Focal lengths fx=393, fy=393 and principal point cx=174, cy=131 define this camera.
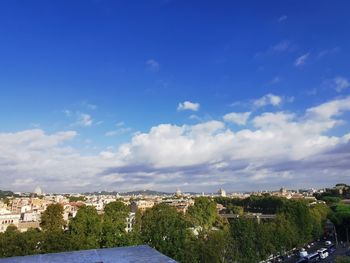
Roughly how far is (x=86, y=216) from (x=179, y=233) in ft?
32.4

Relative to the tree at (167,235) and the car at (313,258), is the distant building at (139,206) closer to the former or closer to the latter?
the car at (313,258)

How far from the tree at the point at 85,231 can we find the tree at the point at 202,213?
1309 inches

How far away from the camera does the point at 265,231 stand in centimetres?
4603

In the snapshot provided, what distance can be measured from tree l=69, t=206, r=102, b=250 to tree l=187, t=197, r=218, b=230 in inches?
1309

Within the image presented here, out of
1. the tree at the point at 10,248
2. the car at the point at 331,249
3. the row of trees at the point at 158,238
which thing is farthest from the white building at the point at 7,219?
the car at the point at 331,249

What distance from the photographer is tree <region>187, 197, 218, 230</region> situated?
70.4 meters

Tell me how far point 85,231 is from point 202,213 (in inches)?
1494

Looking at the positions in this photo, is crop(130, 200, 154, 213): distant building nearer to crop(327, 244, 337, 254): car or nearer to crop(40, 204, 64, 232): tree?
crop(40, 204, 64, 232): tree

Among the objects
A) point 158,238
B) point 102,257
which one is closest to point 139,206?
point 158,238

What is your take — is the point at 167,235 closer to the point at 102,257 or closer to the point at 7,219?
the point at 102,257

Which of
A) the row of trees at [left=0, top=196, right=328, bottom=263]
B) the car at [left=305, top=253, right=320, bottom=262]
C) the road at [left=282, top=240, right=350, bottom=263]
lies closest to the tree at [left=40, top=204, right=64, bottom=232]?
the row of trees at [left=0, top=196, right=328, bottom=263]

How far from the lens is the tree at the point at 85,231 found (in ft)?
112

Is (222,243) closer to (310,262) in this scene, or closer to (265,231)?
(265,231)

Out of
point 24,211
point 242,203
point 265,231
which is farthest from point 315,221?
point 242,203
